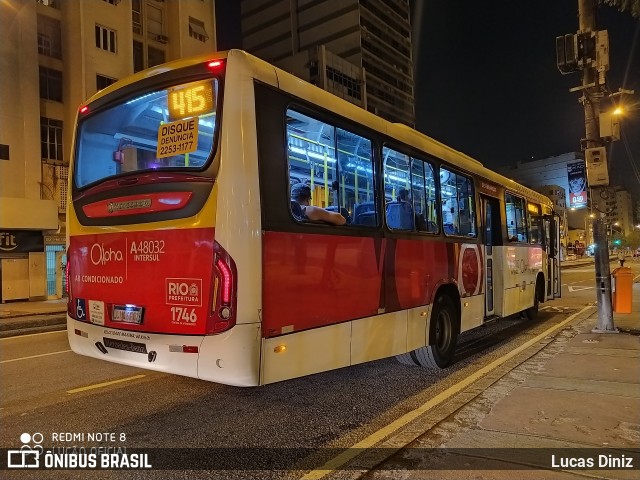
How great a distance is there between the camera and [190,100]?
14.6 feet

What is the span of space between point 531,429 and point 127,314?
379 centimetres


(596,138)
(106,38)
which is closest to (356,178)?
(596,138)

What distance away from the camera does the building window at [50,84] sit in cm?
2334

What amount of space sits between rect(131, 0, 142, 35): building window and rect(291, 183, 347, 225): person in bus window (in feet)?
89.8

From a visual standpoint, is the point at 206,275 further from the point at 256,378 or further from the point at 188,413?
the point at 188,413

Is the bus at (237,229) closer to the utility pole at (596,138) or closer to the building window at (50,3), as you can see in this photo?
the utility pole at (596,138)

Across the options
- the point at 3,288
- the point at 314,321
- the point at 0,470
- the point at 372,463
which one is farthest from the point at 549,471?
the point at 3,288

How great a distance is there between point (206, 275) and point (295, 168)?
129 centimetres

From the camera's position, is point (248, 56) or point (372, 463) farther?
point (248, 56)

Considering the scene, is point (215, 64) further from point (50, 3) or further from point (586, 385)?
point (50, 3)

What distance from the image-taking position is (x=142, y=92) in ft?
15.8

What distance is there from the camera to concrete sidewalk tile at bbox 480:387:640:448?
4.34 m

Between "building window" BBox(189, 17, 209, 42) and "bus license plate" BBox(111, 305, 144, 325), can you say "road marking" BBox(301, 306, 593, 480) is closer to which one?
"bus license plate" BBox(111, 305, 144, 325)

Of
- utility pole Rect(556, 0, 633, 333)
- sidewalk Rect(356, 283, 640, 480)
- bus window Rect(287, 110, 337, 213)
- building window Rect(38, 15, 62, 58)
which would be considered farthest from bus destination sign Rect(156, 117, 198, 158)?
building window Rect(38, 15, 62, 58)
